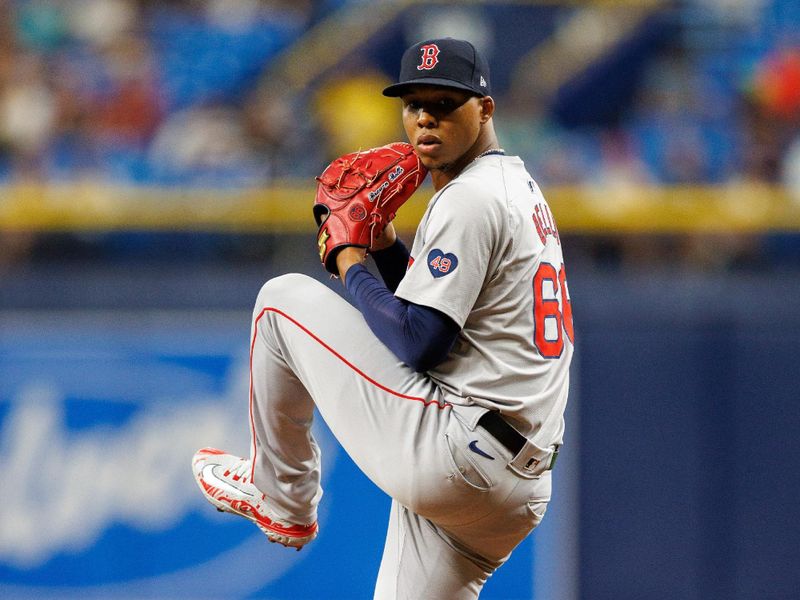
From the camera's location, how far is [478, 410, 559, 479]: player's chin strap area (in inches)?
117

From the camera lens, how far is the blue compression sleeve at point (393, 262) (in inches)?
135

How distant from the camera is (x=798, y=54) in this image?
7.42 metres

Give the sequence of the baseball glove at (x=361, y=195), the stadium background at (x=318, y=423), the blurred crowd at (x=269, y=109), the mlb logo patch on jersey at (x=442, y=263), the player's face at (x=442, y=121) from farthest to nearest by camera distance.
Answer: the blurred crowd at (x=269, y=109)
the stadium background at (x=318, y=423)
the baseball glove at (x=361, y=195)
the player's face at (x=442, y=121)
the mlb logo patch on jersey at (x=442, y=263)

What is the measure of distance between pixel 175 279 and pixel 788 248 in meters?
3.08

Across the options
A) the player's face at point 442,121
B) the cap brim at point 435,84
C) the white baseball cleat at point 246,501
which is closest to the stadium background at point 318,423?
the white baseball cleat at point 246,501

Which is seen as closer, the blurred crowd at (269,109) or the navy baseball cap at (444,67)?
the navy baseball cap at (444,67)

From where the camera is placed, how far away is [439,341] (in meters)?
2.90

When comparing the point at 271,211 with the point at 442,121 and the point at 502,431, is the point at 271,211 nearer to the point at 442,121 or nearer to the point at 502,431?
the point at 442,121

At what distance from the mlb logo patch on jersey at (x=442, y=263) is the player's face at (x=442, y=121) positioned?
0.30 m

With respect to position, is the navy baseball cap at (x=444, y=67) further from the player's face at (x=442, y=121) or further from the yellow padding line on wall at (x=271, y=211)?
the yellow padding line on wall at (x=271, y=211)

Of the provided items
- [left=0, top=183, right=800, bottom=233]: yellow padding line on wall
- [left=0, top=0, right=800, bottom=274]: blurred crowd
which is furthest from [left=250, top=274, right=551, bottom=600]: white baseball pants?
[left=0, top=0, right=800, bottom=274]: blurred crowd

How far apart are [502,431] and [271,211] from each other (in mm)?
3597

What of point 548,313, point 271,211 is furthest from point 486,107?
point 271,211

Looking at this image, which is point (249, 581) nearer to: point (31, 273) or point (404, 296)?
point (31, 273)
